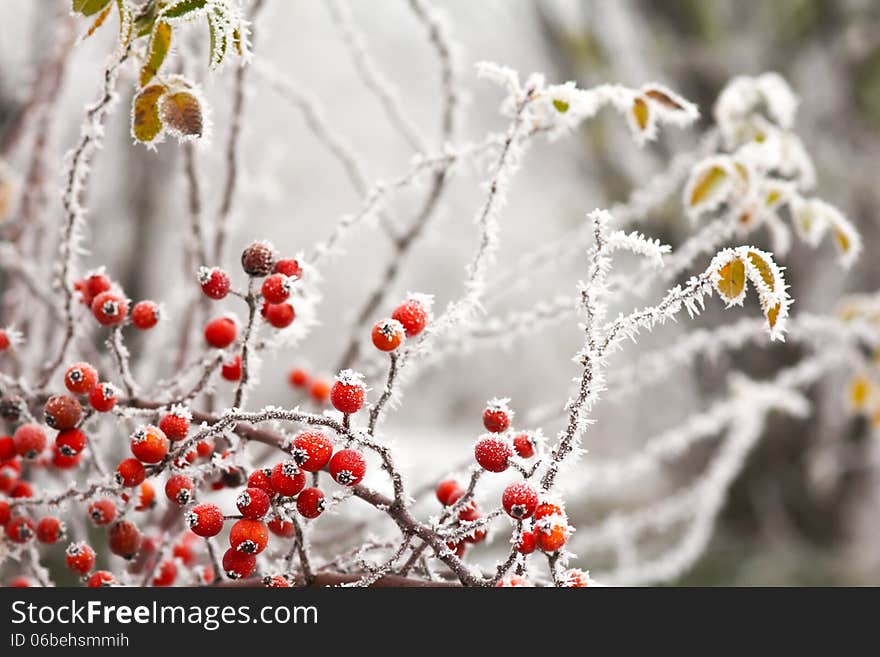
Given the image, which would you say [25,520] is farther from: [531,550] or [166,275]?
[166,275]

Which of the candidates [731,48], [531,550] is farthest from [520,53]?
[531,550]

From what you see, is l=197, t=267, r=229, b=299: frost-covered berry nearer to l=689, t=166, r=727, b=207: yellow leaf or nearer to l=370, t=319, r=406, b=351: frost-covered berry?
l=370, t=319, r=406, b=351: frost-covered berry

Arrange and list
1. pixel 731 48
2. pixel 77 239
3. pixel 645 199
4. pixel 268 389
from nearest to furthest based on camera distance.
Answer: pixel 77 239 < pixel 645 199 < pixel 731 48 < pixel 268 389

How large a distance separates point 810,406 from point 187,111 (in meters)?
1.38

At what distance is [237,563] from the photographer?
1.03 ft

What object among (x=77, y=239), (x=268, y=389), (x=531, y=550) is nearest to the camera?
(x=531, y=550)

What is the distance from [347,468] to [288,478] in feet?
0.07

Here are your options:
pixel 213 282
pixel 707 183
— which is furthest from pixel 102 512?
pixel 707 183

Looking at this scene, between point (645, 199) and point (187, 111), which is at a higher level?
point (645, 199)

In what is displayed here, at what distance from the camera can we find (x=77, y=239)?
0.42 m

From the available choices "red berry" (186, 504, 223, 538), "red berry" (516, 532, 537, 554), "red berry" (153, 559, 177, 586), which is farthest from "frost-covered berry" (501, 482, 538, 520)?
"red berry" (153, 559, 177, 586)

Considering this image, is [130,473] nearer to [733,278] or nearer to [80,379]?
[80,379]

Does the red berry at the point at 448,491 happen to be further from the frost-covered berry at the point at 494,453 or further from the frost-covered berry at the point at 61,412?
the frost-covered berry at the point at 61,412

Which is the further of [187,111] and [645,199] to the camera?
[645,199]
